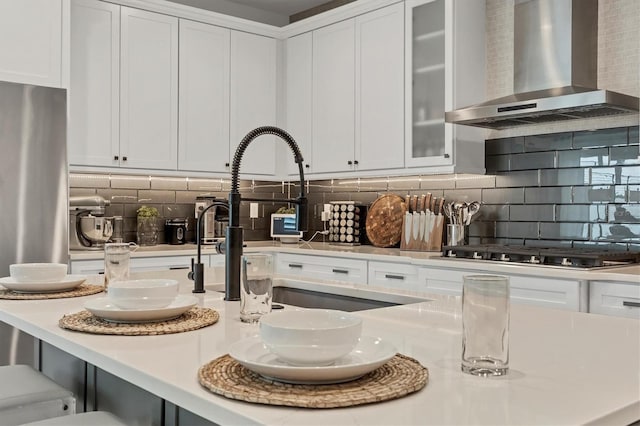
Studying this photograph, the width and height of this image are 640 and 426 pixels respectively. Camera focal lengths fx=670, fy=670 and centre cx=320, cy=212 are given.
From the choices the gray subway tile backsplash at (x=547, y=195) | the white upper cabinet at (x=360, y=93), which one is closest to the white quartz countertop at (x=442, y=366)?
the gray subway tile backsplash at (x=547, y=195)

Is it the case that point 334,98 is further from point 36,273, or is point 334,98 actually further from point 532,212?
point 36,273

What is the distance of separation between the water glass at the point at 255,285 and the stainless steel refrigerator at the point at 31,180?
93.0 inches

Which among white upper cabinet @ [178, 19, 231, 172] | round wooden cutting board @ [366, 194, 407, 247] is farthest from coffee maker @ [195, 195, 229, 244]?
round wooden cutting board @ [366, 194, 407, 247]

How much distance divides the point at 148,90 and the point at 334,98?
128cm

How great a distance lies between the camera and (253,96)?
5023mm

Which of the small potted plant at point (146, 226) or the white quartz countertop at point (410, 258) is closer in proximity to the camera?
the white quartz countertop at point (410, 258)

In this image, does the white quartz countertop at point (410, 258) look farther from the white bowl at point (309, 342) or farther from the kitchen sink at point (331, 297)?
the white bowl at point (309, 342)

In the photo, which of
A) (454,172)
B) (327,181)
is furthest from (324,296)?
(327,181)

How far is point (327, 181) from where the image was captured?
17.5 feet

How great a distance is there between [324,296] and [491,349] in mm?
1210

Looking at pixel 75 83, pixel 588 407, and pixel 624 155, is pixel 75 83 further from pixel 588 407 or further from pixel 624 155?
pixel 588 407

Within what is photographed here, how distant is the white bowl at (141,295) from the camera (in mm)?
1460

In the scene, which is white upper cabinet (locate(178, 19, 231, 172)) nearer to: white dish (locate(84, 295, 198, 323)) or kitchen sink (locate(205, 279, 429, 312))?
kitchen sink (locate(205, 279, 429, 312))

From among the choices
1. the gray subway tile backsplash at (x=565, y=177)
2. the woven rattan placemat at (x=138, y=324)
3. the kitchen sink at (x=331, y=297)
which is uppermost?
the gray subway tile backsplash at (x=565, y=177)
